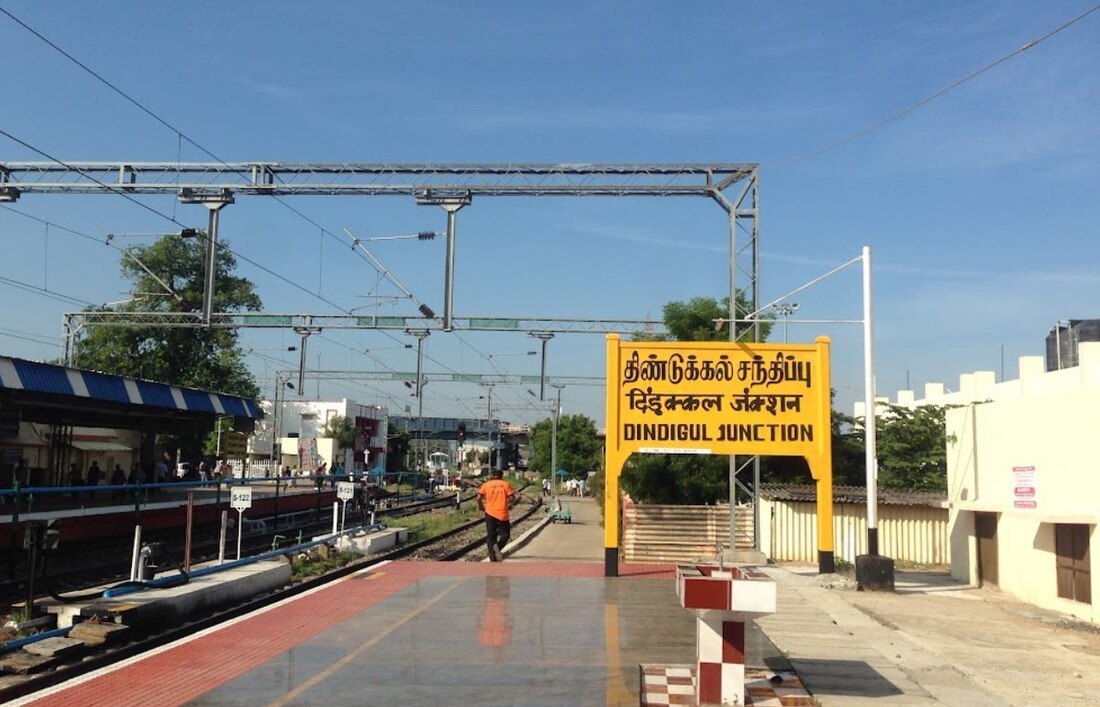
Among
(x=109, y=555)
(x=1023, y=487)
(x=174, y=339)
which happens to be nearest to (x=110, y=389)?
(x=109, y=555)

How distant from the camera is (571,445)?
9812 centimetres

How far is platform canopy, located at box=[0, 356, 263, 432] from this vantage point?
2080 cm

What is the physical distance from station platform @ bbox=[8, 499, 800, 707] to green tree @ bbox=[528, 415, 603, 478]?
80.1 meters

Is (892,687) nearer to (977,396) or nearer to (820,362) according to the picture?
(820,362)

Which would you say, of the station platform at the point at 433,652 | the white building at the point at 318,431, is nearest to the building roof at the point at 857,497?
the station platform at the point at 433,652

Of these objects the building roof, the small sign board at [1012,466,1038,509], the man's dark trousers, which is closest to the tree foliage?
the building roof

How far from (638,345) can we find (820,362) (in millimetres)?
3207

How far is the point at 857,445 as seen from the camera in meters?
38.8

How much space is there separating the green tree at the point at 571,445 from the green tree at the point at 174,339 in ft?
113

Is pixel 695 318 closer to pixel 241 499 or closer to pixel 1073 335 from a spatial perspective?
pixel 241 499

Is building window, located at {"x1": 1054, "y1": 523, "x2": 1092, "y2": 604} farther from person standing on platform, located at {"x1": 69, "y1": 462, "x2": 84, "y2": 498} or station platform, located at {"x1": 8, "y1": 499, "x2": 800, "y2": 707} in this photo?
person standing on platform, located at {"x1": 69, "y1": 462, "x2": 84, "y2": 498}

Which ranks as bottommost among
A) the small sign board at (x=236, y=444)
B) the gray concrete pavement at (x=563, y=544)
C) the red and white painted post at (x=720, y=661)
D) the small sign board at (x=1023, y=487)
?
the gray concrete pavement at (x=563, y=544)

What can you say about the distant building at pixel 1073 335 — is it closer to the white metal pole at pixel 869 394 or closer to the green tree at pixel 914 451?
the green tree at pixel 914 451

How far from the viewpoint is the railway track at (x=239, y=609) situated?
8.50 m
